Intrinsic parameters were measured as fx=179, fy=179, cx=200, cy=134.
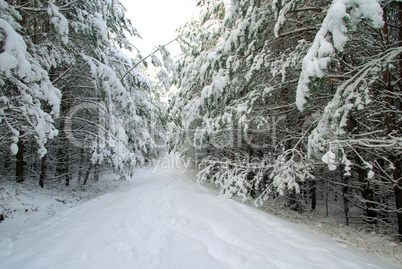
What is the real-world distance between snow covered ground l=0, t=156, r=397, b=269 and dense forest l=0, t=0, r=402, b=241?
1.26 meters

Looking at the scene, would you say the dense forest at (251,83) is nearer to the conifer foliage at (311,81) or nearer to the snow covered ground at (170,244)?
the conifer foliage at (311,81)

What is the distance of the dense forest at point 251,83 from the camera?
2.90 metres

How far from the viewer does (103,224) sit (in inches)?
139

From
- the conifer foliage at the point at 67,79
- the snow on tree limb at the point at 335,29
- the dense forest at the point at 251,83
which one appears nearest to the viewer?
the snow on tree limb at the point at 335,29

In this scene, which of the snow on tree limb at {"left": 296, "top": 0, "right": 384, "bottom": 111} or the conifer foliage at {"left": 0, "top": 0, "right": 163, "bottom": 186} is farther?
the conifer foliage at {"left": 0, "top": 0, "right": 163, "bottom": 186}

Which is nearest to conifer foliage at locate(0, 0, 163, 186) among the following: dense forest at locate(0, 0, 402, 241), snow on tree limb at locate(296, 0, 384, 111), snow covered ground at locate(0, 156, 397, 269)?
dense forest at locate(0, 0, 402, 241)

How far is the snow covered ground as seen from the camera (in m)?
2.30

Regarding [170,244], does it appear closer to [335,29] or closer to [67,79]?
[335,29]

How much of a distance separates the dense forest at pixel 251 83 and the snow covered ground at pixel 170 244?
1.26 meters

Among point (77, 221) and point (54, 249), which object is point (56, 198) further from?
point (54, 249)

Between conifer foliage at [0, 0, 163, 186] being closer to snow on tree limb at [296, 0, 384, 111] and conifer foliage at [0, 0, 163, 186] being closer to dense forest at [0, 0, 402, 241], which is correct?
dense forest at [0, 0, 402, 241]

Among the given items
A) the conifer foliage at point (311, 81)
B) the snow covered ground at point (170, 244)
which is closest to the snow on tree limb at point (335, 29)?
the conifer foliage at point (311, 81)

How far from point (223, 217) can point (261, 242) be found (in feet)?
4.20

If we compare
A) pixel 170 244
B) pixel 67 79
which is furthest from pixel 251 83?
pixel 67 79
